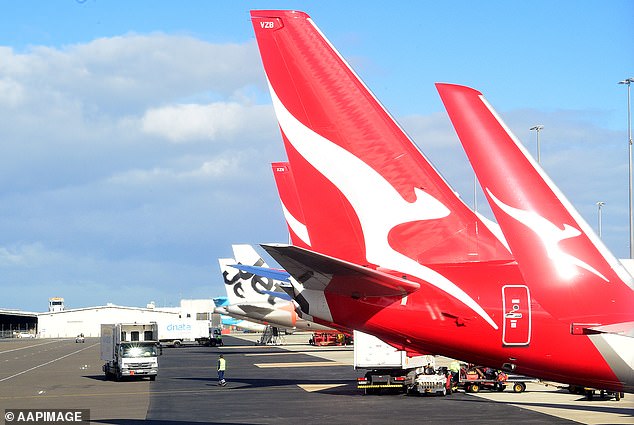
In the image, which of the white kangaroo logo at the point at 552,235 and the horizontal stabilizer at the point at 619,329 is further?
the white kangaroo logo at the point at 552,235

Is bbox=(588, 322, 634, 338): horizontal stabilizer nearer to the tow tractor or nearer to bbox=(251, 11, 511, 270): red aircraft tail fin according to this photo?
bbox=(251, 11, 511, 270): red aircraft tail fin

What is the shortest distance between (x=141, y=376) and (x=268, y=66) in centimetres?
4618

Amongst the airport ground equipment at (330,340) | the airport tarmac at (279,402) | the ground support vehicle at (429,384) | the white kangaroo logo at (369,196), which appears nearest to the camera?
the white kangaroo logo at (369,196)

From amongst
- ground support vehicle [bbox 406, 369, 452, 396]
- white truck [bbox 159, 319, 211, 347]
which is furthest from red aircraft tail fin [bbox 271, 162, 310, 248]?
white truck [bbox 159, 319, 211, 347]

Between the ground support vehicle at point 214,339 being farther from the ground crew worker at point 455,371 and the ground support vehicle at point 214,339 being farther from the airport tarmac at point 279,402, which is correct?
the ground crew worker at point 455,371

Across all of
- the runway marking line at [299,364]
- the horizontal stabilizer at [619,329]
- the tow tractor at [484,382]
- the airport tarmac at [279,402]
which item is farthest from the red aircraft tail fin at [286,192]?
the runway marking line at [299,364]

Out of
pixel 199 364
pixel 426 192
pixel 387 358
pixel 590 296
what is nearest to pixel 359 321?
pixel 426 192

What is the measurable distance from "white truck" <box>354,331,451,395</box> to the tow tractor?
1701mm

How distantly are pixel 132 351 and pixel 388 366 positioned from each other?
2161 centimetres

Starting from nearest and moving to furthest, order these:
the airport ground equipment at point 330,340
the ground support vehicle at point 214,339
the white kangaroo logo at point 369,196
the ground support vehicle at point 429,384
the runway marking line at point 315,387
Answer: the white kangaroo logo at point 369,196, the ground support vehicle at point 429,384, the runway marking line at point 315,387, the airport ground equipment at point 330,340, the ground support vehicle at point 214,339

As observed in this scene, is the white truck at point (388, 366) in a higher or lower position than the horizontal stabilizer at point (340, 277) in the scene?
lower

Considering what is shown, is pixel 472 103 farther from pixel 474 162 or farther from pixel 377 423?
pixel 377 423

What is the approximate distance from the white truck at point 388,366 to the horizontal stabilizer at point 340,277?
30.1 m

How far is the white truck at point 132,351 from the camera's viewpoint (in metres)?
61.5
